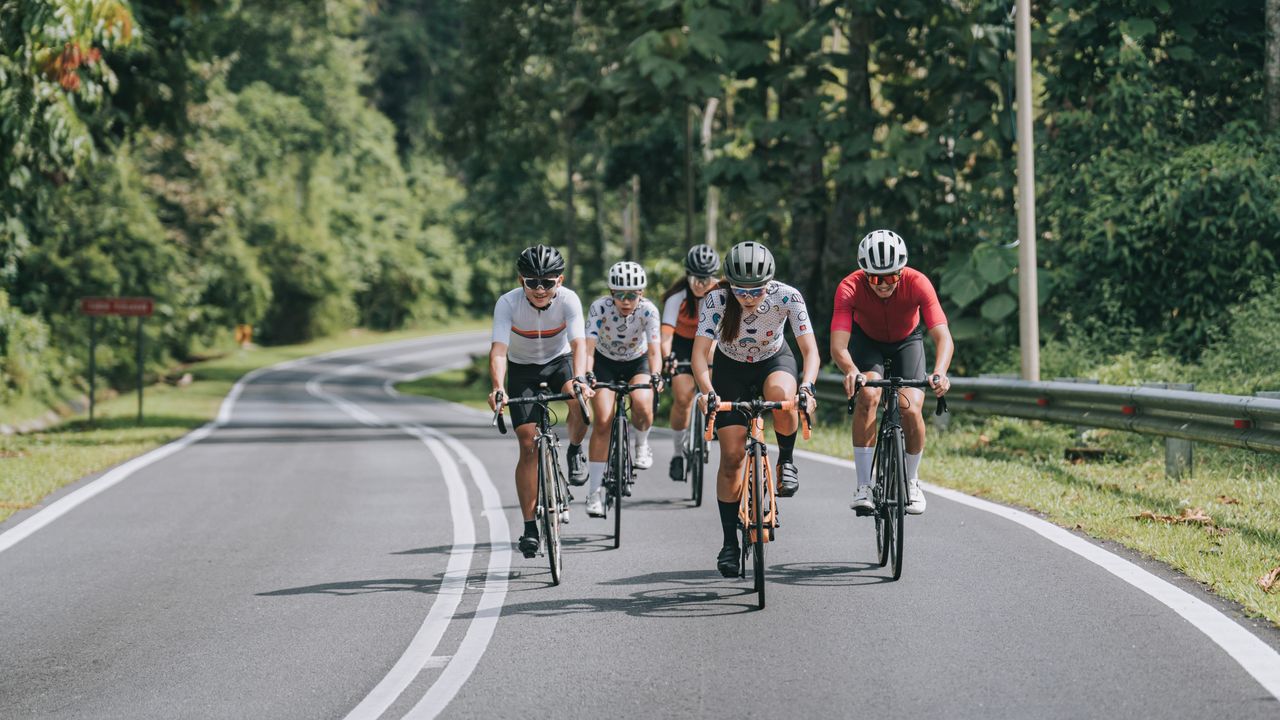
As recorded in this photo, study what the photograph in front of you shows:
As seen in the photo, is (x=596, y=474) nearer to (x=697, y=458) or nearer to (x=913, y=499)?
(x=697, y=458)

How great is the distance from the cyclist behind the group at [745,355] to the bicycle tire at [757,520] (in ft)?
0.94

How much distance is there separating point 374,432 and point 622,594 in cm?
1659

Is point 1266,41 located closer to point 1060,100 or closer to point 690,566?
point 1060,100

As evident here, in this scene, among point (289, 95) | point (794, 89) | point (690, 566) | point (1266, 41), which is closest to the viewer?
point (690, 566)

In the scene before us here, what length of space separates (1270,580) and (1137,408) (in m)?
5.23

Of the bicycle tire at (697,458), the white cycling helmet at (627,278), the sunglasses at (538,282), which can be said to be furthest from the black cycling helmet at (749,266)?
the bicycle tire at (697,458)

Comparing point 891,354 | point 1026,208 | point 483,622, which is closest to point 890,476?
point 891,354

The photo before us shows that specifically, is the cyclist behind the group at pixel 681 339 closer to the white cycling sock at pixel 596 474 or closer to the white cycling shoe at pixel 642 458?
the white cycling shoe at pixel 642 458

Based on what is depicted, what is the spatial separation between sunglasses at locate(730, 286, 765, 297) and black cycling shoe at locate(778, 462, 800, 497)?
3.40 feet

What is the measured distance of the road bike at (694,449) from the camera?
39.4ft

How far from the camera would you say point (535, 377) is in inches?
371

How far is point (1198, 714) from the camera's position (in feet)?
17.9

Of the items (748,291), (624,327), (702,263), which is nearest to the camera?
(748,291)

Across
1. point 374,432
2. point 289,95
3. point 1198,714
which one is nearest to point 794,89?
point 374,432
